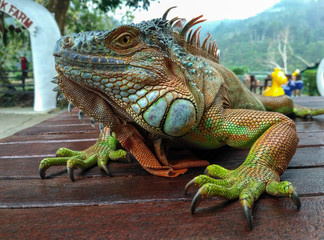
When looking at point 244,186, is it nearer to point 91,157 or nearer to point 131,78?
point 131,78

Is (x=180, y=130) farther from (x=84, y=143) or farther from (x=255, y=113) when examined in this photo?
(x=84, y=143)

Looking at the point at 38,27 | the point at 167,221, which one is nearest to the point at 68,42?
the point at 167,221

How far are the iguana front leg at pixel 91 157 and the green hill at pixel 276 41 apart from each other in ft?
114

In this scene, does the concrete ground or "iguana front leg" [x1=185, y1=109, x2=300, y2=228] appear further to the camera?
the concrete ground

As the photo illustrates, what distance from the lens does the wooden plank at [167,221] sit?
0.89 metres

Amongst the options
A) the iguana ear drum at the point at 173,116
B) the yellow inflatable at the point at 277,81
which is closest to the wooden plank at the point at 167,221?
the iguana ear drum at the point at 173,116

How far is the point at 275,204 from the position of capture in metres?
1.05

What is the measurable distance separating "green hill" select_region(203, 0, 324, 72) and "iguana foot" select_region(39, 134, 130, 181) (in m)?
34.9

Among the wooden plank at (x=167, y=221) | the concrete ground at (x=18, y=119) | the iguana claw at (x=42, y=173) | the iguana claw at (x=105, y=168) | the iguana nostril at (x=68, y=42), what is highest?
the iguana nostril at (x=68, y=42)

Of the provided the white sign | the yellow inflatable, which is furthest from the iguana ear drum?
the white sign

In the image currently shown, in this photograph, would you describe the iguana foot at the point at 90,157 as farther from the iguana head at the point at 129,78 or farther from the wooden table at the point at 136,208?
the iguana head at the point at 129,78

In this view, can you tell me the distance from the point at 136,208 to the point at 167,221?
17 cm

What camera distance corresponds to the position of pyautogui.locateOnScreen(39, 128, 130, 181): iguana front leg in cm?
150

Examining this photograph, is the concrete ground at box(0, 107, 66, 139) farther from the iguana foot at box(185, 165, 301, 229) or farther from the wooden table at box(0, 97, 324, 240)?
the iguana foot at box(185, 165, 301, 229)
